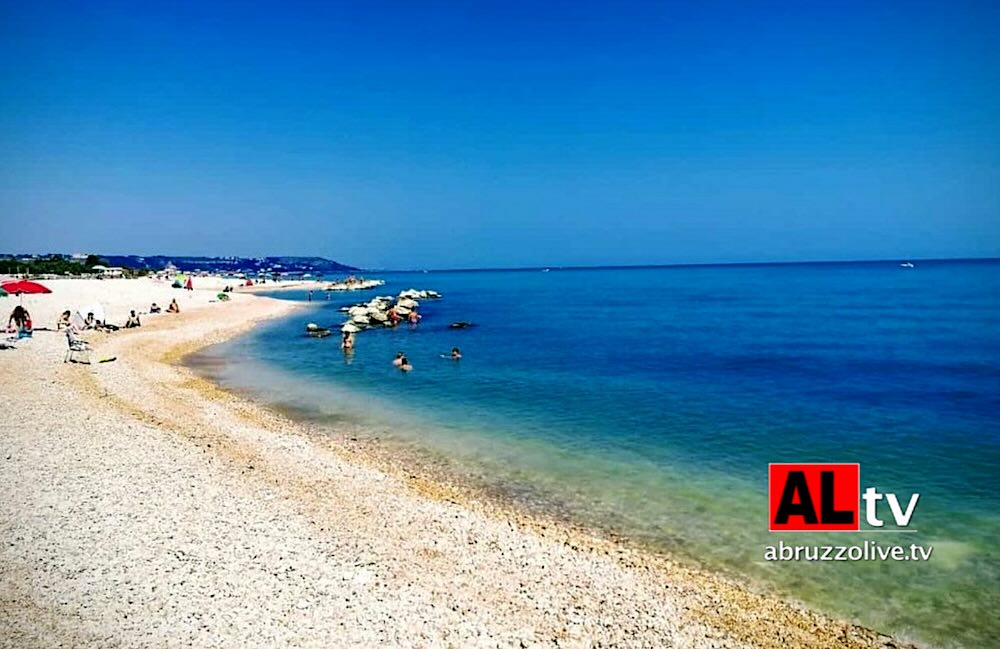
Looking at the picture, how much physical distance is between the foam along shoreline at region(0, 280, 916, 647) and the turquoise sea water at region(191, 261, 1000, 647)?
1626mm

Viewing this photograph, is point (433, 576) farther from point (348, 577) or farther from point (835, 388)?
point (835, 388)

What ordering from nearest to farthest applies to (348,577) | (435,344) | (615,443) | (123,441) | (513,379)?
(348,577)
(123,441)
(615,443)
(513,379)
(435,344)

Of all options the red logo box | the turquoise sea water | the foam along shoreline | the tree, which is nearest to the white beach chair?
the turquoise sea water

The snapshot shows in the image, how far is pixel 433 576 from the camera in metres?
9.62

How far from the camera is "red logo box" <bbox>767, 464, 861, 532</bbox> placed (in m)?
12.4

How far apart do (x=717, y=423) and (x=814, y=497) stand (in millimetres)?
4967

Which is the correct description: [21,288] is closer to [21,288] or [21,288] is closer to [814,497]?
[21,288]

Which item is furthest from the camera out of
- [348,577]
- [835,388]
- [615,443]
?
[835,388]

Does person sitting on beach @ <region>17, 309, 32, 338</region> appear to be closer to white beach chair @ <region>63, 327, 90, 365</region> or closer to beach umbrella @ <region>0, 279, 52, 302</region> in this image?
beach umbrella @ <region>0, 279, 52, 302</region>

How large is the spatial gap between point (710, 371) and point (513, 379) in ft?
32.0

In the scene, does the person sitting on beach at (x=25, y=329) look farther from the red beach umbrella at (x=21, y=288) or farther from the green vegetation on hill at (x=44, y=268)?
the green vegetation on hill at (x=44, y=268)

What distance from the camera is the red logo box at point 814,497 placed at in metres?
12.4

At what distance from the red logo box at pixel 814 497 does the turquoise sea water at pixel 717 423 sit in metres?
0.31

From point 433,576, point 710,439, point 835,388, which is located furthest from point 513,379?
point 433,576
